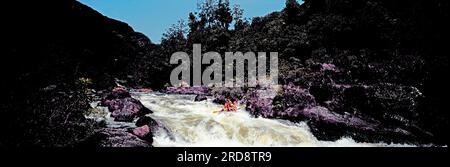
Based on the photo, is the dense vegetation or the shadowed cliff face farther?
the dense vegetation

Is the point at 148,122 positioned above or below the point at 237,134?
above

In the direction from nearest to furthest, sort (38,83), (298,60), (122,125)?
1. (38,83)
2. (122,125)
3. (298,60)

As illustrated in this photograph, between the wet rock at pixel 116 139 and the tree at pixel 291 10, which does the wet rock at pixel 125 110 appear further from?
the tree at pixel 291 10

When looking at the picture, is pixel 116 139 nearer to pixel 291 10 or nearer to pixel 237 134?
pixel 237 134

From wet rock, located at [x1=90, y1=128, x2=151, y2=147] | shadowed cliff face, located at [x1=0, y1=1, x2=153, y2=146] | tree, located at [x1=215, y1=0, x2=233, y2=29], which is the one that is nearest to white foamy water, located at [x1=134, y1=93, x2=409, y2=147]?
wet rock, located at [x1=90, y1=128, x2=151, y2=147]

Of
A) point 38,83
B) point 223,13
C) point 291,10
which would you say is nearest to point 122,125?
point 38,83

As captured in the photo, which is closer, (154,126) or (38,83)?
(38,83)

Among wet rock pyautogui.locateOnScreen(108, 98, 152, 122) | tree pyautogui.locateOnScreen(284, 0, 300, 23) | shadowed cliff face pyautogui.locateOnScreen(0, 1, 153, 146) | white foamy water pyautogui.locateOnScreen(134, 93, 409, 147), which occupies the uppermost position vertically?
tree pyautogui.locateOnScreen(284, 0, 300, 23)

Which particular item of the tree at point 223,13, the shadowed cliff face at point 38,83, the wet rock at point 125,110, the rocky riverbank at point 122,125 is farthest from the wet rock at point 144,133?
the tree at point 223,13

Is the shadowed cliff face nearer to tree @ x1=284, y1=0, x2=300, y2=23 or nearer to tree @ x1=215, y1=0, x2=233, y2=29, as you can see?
tree @ x1=284, y1=0, x2=300, y2=23

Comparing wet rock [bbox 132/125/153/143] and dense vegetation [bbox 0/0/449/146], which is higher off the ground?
dense vegetation [bbox 0/0/449/146]

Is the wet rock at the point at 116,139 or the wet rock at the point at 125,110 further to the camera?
the wet rock at the point at 125,110

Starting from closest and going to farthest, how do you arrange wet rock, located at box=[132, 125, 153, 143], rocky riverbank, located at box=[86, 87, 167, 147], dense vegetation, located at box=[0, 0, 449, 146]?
→ dense vegetation, located at box=[0, 0, 449, 146], rocky riverbank, located at box=[86, 87, 167, 147], wet rock, located at box=[132, 125, 153, 143]

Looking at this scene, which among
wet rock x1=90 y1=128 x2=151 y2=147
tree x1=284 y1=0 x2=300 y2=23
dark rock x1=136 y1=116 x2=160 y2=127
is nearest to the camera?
wet rock x1=90 y1=128 x2=151 y2=147
